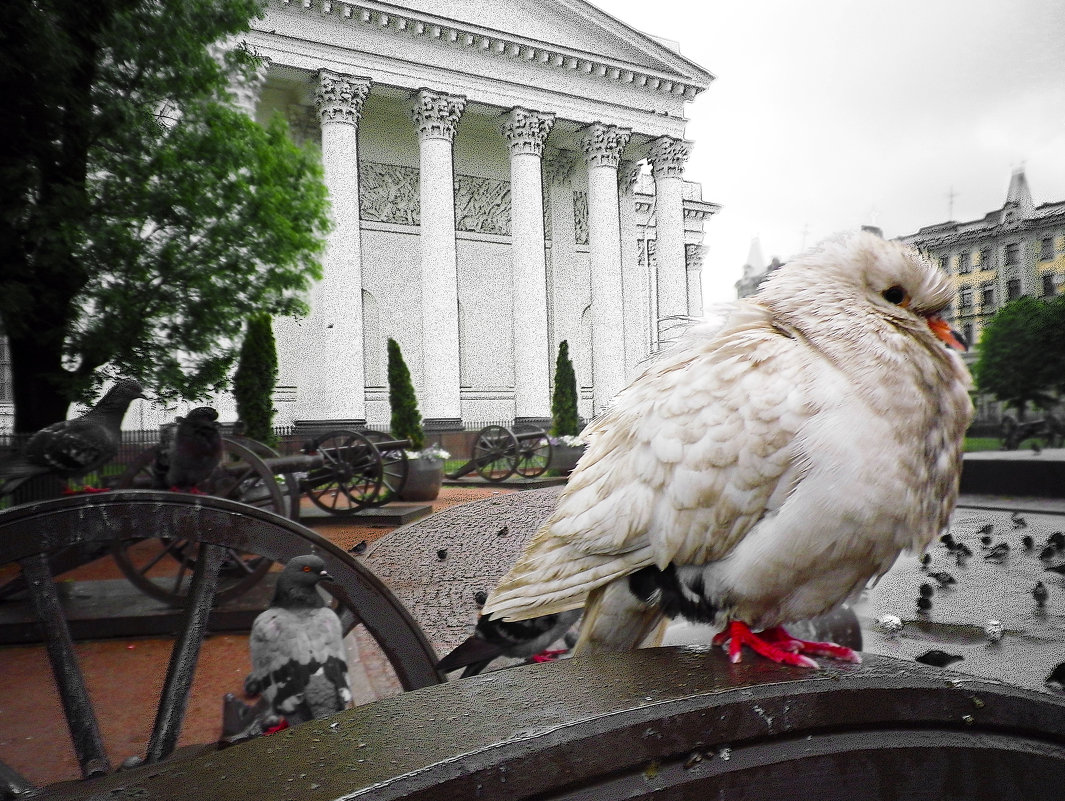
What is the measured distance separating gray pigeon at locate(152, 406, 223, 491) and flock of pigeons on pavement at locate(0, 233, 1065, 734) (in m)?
3.22

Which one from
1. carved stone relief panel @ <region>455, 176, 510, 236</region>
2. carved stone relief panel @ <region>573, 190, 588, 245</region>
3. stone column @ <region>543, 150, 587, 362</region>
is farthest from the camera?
carved stone relief panel @ <region>573, 190, 588, 245</region>

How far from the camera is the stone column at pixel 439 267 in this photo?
15.5 meters

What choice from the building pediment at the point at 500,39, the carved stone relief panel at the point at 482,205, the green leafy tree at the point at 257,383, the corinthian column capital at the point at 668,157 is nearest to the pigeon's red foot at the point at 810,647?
the green leafy tree at the point at 257,383

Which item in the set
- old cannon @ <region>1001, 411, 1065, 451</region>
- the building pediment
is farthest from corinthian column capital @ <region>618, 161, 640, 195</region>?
old cannon @ <region>1001, 411, 1065, 451</region>

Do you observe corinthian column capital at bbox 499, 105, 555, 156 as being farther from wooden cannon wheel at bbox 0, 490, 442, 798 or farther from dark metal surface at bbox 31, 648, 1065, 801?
dark metal surface at bbox 31, 648, 1065, 801

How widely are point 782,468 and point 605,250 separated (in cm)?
1719

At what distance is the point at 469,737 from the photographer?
62 centimetres

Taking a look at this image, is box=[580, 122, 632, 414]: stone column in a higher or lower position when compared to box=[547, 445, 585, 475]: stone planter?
higher

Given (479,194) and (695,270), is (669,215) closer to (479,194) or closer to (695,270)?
(479,194)

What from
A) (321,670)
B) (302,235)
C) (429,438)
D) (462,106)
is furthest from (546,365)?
(321,670)

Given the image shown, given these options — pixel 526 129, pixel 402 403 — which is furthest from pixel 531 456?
pixel 526 129

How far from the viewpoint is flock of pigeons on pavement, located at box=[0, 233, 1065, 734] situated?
0.85 m

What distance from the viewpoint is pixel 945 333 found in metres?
0.93

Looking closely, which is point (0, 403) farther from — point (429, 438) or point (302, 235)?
point (429, 438)
